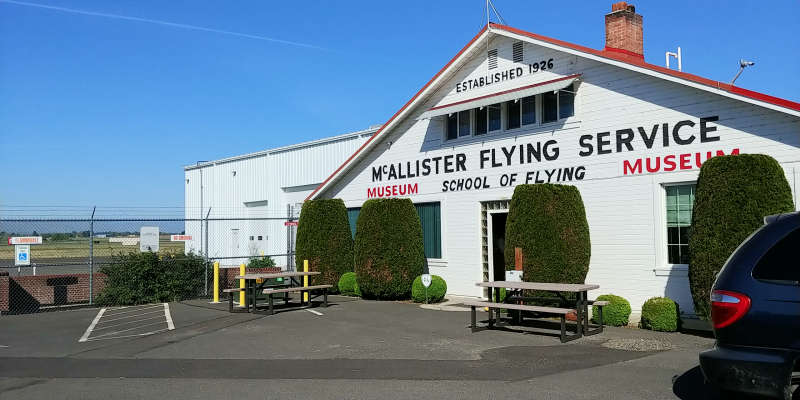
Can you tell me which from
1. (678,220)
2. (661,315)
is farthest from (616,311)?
(678,220)

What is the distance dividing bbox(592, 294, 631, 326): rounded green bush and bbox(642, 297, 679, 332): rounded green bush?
1.33ft

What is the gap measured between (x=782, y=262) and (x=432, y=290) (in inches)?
443

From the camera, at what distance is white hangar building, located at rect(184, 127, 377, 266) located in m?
27.0

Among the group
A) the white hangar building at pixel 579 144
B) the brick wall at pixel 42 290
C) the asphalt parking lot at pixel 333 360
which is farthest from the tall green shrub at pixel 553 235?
the brick wall at pixel 42 290

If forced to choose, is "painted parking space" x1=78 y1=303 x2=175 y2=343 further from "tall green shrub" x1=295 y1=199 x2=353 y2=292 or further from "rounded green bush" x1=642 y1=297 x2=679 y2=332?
"rounded green bush" x1=642 y1=297 x2=679 y2=332

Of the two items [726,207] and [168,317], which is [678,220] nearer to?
[726,207]

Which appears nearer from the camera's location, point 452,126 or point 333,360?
point 333,360

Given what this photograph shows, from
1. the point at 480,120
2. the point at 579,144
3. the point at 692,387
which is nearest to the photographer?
the point at 692,387

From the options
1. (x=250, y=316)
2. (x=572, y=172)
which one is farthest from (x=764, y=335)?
(x=250, y=316)

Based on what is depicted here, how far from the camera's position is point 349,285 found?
1836 centimetres

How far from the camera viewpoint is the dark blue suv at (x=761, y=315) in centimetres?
504

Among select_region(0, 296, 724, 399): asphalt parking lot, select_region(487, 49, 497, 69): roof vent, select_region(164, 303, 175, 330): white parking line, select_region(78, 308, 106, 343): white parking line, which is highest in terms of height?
select_region(487, 49, 497, 69): roof vent

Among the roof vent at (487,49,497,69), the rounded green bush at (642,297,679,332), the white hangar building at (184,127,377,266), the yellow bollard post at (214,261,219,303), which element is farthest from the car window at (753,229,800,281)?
the white hangar building at (184,127,377,266)

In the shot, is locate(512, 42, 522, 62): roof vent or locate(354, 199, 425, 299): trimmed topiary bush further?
locate(354, 199, 425, 299): trimmed topiary bush
